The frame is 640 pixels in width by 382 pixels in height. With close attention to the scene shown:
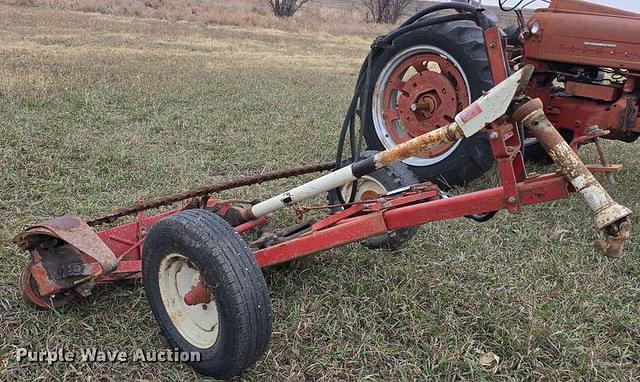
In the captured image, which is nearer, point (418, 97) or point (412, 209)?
point (412, 209)

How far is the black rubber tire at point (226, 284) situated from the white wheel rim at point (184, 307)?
0.33 ft

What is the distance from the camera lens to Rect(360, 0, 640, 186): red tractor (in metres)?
3.92

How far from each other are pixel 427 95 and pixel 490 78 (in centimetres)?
46

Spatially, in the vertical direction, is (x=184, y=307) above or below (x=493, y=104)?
below

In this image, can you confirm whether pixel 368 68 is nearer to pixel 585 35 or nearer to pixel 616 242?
pixel 616 242

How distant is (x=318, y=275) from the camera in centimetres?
289

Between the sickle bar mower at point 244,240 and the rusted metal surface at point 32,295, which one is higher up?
the sickle bar mower at point 244,240

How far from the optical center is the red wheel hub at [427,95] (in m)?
4.02

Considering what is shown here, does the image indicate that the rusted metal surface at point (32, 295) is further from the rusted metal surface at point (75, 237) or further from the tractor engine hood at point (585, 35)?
the tractor engine hood at point (585, 35)

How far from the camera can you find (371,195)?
313 centimetres

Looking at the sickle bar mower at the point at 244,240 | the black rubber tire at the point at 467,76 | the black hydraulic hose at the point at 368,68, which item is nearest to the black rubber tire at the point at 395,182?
the black hydraulic hose at the point at 368,68

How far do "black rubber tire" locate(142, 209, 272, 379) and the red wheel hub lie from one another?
2.34m

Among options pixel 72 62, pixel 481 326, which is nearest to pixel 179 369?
pixel 481 326

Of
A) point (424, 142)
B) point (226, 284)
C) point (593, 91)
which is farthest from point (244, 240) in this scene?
point (593, 91)
